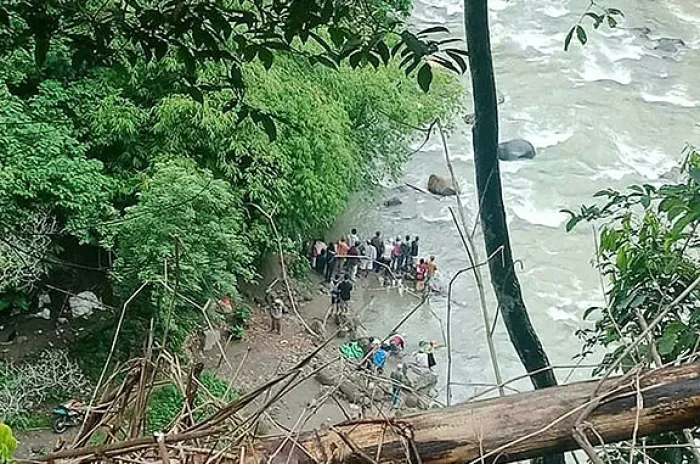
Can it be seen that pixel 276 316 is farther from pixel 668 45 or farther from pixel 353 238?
pixel 668 45

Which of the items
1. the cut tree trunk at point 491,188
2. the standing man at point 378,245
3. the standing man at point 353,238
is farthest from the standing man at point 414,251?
the cut tree trunk at point 491,188

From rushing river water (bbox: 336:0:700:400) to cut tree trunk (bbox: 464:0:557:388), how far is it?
4.26m

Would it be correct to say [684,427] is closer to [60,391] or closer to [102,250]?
[60,391]

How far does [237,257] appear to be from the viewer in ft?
20.8

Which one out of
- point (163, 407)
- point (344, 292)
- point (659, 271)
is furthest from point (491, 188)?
point (344, 292)

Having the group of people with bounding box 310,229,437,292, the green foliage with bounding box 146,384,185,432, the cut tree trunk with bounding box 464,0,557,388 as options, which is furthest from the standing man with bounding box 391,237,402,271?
the cut tree trunk with bounding box 464,0,557,388

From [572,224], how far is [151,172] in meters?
4.99

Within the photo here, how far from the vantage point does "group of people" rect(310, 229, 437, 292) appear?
788cm

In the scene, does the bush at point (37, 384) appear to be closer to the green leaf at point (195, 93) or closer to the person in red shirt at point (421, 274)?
the person in red shirt at point (421, 274)

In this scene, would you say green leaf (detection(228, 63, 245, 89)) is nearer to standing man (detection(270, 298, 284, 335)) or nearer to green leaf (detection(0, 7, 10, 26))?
green leaf (detection(0, 7, 10, 26))

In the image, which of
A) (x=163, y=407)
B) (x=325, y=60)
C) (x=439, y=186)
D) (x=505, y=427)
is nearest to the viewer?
(x=505, y=427)

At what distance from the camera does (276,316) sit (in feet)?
23.8

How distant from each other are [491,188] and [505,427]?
1045 millimetres

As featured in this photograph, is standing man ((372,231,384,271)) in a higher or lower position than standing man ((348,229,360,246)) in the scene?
higher
